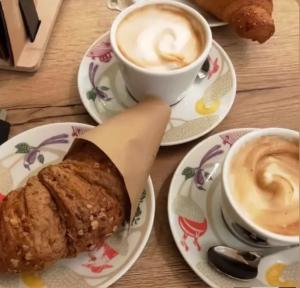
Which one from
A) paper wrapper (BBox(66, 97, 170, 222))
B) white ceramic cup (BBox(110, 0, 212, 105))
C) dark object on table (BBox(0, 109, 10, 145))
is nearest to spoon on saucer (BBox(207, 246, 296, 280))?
paper wrapper (BBox(66, 97, 170, 222))

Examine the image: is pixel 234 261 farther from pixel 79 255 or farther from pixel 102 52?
pixel 102 52

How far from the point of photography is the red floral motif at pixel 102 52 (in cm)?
88

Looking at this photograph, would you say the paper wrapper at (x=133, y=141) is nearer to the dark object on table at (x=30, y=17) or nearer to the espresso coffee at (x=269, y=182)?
the espresso coffee at (x=269, y=182)

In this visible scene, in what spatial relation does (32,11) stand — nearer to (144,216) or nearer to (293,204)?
(144,216)

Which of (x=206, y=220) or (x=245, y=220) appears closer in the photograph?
(x=245, y=220)

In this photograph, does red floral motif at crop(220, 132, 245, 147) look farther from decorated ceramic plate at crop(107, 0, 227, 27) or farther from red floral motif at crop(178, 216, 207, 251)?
decorated ceramic plate at crop(107, 0, 227, 27)

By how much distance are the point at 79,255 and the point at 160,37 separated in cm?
37

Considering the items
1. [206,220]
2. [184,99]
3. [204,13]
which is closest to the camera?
[206,220]

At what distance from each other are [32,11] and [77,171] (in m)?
0.39

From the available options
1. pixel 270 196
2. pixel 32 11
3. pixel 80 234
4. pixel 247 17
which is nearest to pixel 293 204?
pixel 270 196

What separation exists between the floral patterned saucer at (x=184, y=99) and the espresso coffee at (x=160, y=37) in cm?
9

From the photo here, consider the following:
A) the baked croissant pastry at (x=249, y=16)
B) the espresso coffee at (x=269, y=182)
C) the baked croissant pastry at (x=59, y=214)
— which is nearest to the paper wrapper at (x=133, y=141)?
the baked croissant pastry at (x=59, y=214)

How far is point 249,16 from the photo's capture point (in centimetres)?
88

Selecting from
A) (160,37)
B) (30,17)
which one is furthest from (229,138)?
(30,17)
